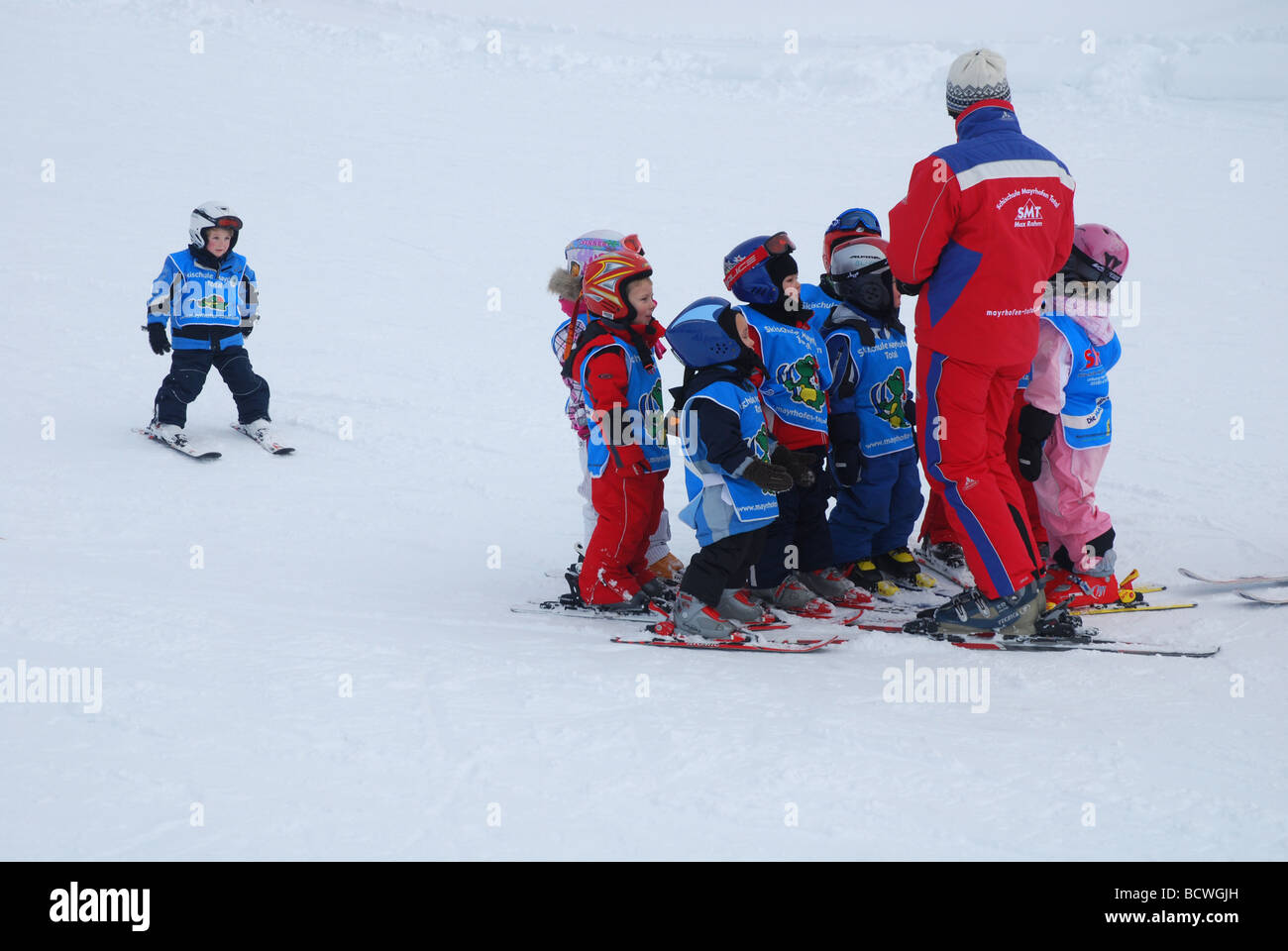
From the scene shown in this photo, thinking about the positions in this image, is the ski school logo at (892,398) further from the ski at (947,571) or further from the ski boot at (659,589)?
the ski boot at (659,589)

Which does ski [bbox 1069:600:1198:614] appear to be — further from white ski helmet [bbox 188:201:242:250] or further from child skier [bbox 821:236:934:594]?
white ski helmet [bbox 188:201:242:250]

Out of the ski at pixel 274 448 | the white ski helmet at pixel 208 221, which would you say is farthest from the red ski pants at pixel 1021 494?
the white ski helmet at pixel 208 221

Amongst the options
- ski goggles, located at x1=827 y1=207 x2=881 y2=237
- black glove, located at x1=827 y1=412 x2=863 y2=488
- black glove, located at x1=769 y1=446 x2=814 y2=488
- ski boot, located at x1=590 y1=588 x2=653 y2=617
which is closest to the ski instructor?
black glove, located at x1=769 y1=446 x2=814 y2=488

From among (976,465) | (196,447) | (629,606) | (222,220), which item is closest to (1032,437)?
(976,465)

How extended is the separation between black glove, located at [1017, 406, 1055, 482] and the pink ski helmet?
24.8 inches

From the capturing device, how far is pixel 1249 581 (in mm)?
5371

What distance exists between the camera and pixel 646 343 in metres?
5.14

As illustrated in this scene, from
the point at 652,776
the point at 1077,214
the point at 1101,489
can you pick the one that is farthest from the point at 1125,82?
the point at 652,776

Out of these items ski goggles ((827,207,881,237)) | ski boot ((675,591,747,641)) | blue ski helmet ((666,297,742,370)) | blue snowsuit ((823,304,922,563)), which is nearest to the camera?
blue ski helmet ((666,297,742,370))

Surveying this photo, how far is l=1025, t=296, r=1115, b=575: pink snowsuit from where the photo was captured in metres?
5.08

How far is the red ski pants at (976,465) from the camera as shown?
15.5ft

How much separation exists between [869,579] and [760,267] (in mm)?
1723

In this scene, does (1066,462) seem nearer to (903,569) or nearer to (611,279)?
(903,569)

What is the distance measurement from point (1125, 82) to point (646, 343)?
1928 centimetres
